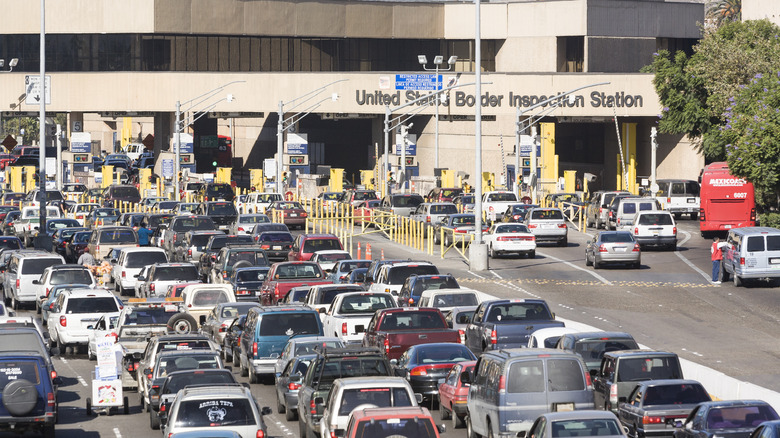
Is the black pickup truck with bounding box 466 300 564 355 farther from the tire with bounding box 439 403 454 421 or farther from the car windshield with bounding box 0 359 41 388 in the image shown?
the car windshield with bounding box 0 359 41 388

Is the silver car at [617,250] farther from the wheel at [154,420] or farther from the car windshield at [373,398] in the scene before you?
the car windshield at [373,398]

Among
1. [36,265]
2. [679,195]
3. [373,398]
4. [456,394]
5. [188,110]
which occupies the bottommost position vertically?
[456,394]

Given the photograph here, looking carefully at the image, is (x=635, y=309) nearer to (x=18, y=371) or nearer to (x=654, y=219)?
(x=654, y=219)

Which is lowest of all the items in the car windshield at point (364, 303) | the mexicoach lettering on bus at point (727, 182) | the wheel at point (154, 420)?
the wheel at point (154, 420)


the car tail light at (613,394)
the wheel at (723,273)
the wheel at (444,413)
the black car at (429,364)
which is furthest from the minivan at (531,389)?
the wheel at (723,273)

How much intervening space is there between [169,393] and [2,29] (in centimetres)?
8904

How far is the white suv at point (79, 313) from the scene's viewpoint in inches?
1323

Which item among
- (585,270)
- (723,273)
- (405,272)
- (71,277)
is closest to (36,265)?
(71,277)

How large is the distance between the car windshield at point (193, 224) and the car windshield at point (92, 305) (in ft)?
66.4

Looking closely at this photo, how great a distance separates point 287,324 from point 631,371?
830 centimetres

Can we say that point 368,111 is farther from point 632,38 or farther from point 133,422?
point 133,422

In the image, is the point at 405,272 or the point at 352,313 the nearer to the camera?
the point at 352,313

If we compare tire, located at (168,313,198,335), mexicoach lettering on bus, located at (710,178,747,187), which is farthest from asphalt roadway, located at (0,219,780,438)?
mexicoach lettering on bus, located at (710,178,747,187)

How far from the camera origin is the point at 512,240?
52250mm
